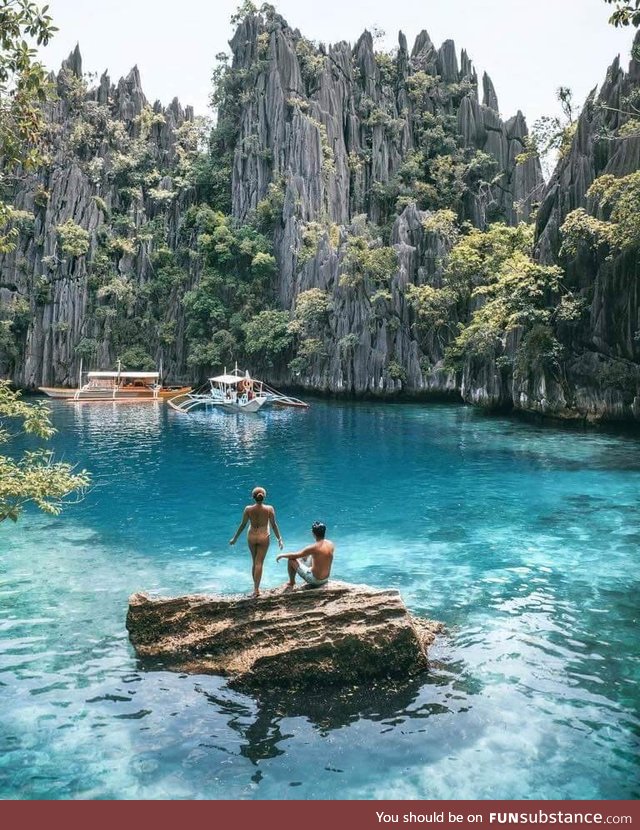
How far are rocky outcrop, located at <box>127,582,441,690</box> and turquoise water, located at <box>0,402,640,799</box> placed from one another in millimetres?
333

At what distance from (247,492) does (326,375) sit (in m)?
37.9

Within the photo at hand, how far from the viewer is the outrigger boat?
61750 mm

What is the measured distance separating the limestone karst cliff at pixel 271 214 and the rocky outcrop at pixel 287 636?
46744 mm

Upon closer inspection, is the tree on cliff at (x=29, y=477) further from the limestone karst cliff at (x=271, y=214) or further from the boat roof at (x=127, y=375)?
the boat roof at (x=127, y=375)

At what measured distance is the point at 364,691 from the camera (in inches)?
367

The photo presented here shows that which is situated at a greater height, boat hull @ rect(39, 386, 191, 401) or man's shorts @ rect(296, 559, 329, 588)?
boat hull @ rect(39, 386, 191, 401)

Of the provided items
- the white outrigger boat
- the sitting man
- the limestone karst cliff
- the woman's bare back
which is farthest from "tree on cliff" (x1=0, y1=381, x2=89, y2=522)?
the limestone karst cliff

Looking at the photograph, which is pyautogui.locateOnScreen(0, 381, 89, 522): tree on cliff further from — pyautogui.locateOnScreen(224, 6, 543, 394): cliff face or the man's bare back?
pyautogui.locateOnScreen(224, 6, 543, 394): cliff face

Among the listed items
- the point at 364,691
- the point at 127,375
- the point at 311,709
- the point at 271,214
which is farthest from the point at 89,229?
the point at 311,709

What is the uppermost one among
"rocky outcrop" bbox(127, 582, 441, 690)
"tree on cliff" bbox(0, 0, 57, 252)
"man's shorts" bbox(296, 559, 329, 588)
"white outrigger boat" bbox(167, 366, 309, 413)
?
"tree on cliff" bbox(0, 0, 57, 252)

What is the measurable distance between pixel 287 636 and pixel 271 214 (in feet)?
211

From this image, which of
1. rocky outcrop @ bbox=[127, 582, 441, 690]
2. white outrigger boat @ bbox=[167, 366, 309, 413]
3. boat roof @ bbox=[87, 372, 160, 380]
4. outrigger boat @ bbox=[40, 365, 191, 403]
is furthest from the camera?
boat roof @ bbox=[87, 372, 160, 380]

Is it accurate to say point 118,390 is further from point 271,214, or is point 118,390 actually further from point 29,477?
point 29,477
